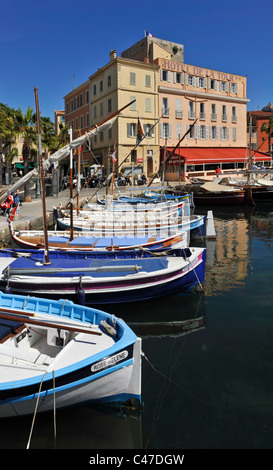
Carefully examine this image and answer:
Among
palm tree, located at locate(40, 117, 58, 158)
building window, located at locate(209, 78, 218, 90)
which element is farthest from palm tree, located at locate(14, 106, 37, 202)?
building window, located at locate(209, 78, 218, 90)

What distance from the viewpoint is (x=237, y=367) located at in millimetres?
7531

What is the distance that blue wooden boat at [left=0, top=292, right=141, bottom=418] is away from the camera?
5773 mm

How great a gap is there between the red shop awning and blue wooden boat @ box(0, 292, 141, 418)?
3910cm

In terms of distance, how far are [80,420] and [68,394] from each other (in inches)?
23.0

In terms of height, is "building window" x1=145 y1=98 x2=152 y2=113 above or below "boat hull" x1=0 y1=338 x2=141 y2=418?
above

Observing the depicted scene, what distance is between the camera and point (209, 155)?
5006 cm

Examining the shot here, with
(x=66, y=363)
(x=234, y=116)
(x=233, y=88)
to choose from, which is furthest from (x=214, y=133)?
(x=66, y=363)

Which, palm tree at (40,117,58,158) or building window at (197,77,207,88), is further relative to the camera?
building window at (197,77,207,88)

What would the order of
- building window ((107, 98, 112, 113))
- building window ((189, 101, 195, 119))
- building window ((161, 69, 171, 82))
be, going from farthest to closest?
building window ((189, 101, 195, 119))
building window ((161, 69, 171, 82))
building window ((107, 98, 112, 113))

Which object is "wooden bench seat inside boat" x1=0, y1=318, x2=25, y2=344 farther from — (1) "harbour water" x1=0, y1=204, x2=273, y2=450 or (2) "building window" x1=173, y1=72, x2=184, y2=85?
(2) "building window" x1=173, y1=72, x2=184, y2=85

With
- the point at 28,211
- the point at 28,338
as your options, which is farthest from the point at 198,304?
the point at 28,211

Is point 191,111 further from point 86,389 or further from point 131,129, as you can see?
point 86,389

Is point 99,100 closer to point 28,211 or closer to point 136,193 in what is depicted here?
point 136,193
